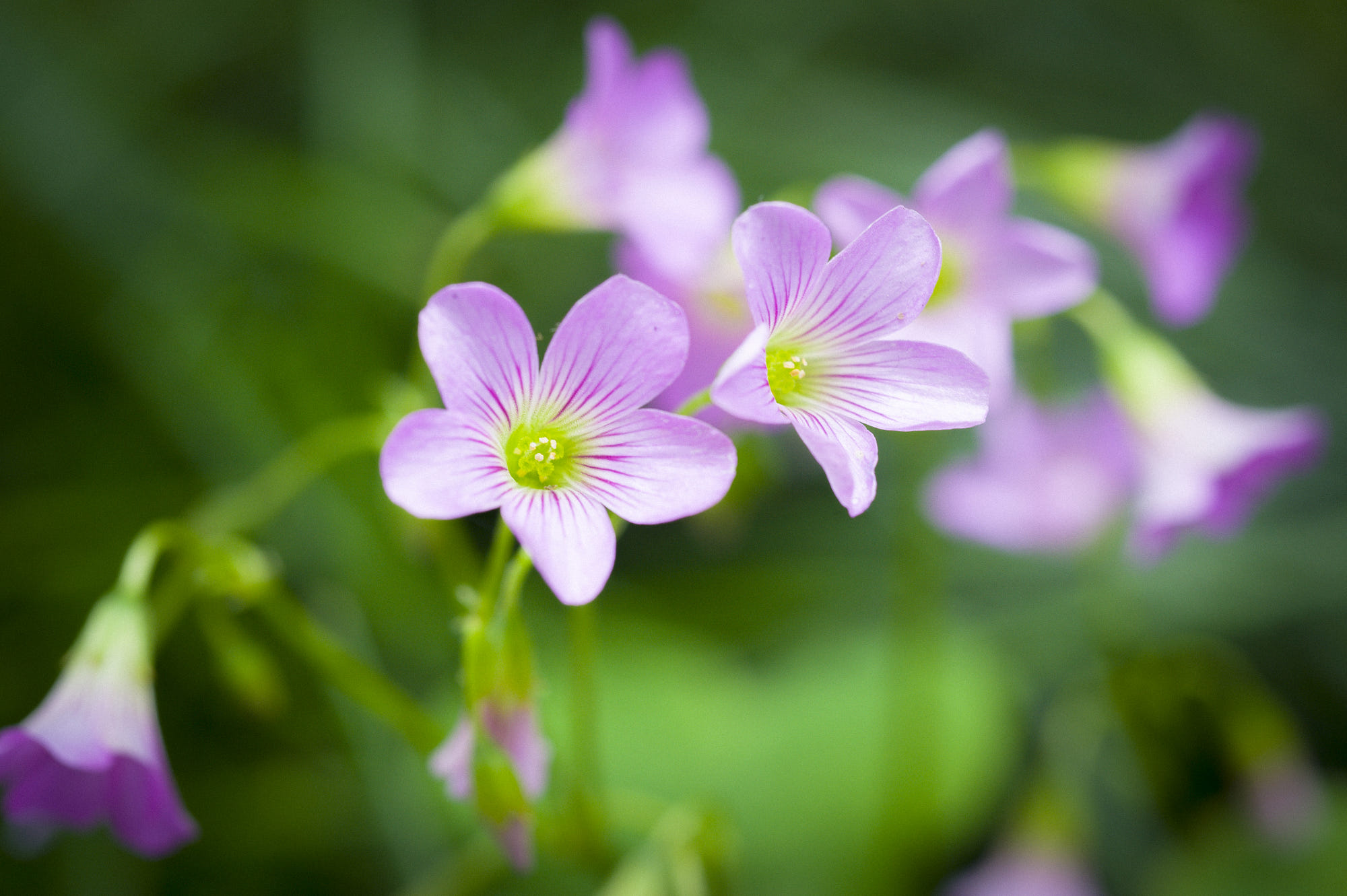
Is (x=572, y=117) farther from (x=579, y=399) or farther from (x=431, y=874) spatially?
(x=431, y=874)

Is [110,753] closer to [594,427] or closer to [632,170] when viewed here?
[594,427]

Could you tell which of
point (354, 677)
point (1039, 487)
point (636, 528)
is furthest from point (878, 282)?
point (636, 528)

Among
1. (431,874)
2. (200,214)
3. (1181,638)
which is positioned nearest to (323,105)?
(200,214)

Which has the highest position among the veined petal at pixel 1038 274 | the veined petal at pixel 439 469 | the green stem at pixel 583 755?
the veined petal at pixel 439 469

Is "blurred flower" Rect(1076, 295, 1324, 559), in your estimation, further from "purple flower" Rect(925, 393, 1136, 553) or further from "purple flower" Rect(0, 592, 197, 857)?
"purple flower" Rect(0, 592, 197, 857)

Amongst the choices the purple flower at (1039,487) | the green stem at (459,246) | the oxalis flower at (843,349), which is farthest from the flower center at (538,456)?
the purple flower at (1039,487)

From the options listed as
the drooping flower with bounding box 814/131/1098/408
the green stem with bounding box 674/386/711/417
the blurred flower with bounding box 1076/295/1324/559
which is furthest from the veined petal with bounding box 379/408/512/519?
the blurred flower with bounding box 1076/295/1324/559

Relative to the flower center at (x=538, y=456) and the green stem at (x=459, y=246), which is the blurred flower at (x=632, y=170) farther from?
the flower center at (x=538, y=456)
